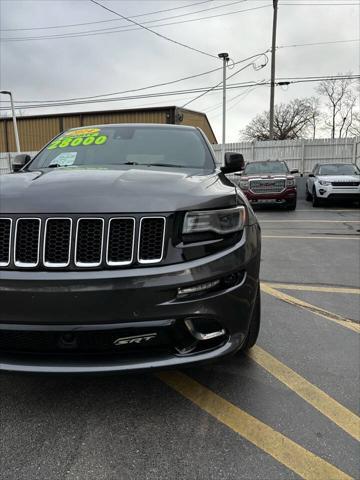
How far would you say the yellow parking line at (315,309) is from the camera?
3.70m

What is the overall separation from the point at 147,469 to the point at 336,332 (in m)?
2.18

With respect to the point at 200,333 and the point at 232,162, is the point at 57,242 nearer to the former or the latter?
the point at 200,333

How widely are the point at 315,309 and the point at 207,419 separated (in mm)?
2122

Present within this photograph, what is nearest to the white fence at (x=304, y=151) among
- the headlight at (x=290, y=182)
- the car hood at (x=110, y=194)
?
the headlight at (x=290, y=182)

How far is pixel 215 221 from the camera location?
215cm

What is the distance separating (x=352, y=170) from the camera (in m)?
14.4

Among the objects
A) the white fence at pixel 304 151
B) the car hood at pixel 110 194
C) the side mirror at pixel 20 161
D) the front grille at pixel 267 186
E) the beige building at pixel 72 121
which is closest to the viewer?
the car hood at pixel 110 194

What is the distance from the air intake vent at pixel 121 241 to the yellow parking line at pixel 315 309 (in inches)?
96.7

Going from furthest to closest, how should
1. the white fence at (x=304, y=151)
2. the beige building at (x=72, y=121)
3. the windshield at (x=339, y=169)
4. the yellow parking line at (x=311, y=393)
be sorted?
the beige building at (x=72, y=121)
the white fence at (x=304, y=151)
the windshield at (x=339, y=169)
the yellow parking line at (x=311, y=393)

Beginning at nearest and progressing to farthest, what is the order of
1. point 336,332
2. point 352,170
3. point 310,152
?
point 336,332 < point 352,170 < point 310,152

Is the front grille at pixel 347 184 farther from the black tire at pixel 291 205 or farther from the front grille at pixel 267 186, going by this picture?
the front grille at pixel 267 186

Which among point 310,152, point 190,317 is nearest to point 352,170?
point 310,152

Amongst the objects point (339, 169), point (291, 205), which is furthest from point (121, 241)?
point (339, 169)

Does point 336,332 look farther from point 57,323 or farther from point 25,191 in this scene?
point 25,191
